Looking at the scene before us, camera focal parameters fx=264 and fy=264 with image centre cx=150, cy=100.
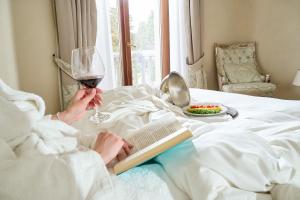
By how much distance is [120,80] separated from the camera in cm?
301

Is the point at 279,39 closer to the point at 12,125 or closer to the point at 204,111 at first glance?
the point at 204,111

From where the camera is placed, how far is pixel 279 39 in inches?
135

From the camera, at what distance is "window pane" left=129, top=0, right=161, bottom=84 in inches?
119

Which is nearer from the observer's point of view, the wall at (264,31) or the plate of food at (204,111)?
the plate of food at (204,111)

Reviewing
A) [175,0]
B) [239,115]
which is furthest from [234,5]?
[239,115]

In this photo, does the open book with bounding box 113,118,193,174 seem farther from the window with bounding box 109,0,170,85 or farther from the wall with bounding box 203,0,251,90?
the wall with bounding box 203,0,251,90

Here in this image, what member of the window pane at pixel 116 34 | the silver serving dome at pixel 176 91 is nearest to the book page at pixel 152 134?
the silver serving dome at pixel 176 91

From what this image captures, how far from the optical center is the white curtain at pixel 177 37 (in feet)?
10.4

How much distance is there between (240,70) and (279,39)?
631mm

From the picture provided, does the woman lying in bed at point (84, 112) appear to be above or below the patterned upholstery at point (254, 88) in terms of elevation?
above

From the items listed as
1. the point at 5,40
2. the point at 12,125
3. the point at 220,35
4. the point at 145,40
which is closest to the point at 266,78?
the point at 220,35

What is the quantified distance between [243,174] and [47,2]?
7.63 ft

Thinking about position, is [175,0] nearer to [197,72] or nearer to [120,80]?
[197,72]

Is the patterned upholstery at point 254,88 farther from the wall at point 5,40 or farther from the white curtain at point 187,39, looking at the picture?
the wall at point 5,40
